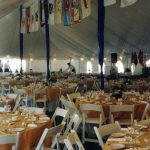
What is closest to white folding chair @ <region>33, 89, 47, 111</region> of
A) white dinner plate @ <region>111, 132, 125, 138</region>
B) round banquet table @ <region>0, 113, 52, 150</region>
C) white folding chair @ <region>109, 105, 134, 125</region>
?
white folding chair @ <region>109, 105, 134, 125</region>

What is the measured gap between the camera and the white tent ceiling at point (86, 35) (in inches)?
755

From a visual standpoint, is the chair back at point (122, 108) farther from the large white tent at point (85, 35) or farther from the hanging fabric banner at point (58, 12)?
the hanging fabric banner at point (58, 12)

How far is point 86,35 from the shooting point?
86.4ft

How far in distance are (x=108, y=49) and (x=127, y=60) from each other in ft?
7.05

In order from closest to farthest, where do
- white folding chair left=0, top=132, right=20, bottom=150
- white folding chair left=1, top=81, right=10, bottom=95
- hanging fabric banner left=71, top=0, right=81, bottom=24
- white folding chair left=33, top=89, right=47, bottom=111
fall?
white folding chair left=0, top=132, right=20, bottom=150 < white folding chair left=33, top=89, right=47, bottom=111 < hanging fabric banner left=71, top=0, right=81, bottom=24 < white folding chair left=1, top=81, right=10, bottom=95

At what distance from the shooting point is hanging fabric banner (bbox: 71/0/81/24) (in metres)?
14.4

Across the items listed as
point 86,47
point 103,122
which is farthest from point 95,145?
point 86,47

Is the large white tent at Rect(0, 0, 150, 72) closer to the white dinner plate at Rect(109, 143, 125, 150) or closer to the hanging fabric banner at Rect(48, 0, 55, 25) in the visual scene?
the hanging fabric banner at Rect(48, 0, 55, 25)

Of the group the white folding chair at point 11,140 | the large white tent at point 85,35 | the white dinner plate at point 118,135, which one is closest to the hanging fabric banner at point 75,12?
the large white tent at point 85,35

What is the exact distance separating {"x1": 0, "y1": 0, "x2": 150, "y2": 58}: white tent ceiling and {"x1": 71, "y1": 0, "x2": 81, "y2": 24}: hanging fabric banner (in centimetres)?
310

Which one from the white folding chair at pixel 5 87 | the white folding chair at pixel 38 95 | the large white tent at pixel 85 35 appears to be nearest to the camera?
the white folding chair at pixel 38 95

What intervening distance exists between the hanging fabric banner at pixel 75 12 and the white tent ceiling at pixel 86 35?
3.10m

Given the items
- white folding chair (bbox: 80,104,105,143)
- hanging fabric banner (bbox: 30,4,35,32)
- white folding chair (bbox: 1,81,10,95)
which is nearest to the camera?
white folding chair (bbox: 80,104,105,143)

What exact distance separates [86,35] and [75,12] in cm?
1145
